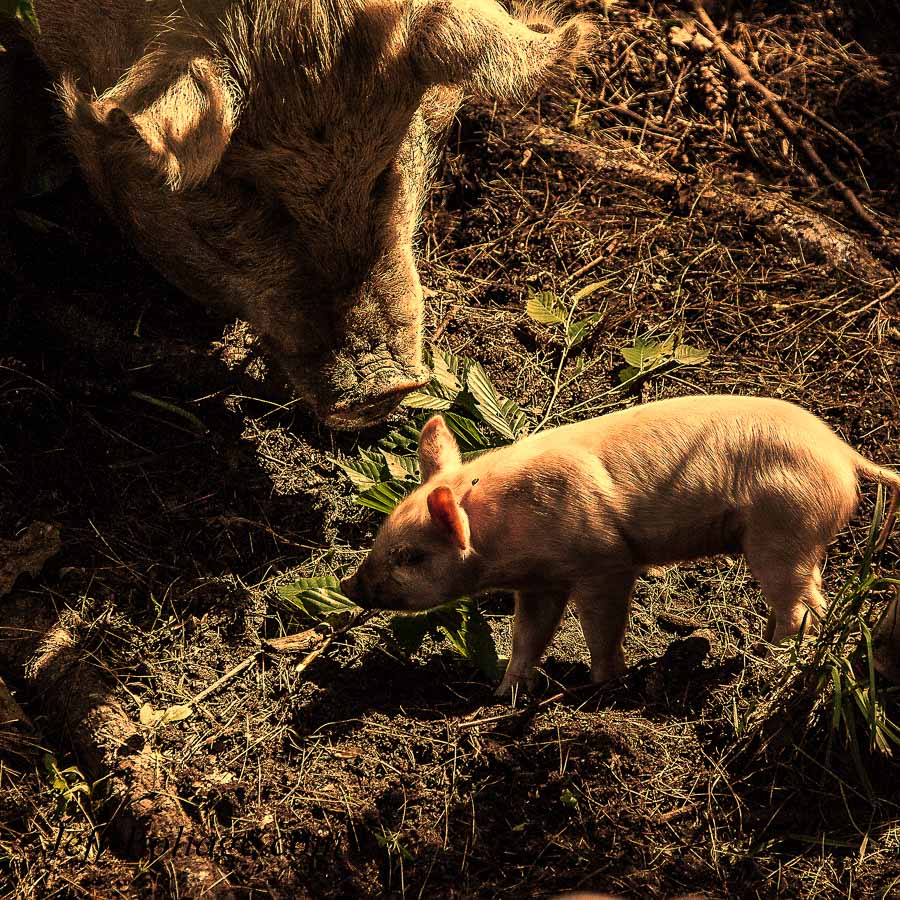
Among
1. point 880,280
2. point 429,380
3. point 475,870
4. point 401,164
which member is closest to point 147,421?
point 429,380

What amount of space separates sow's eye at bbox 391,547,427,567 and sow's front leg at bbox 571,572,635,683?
0.50 m

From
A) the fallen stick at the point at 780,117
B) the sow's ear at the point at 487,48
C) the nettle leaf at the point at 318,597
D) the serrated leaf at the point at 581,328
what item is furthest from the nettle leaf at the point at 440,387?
the fallen stick at the point at 780,117

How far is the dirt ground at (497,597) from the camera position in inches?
134

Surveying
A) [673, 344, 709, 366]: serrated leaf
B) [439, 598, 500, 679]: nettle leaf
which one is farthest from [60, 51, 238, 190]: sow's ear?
[673, 344, 709, 366]: serrated leaf

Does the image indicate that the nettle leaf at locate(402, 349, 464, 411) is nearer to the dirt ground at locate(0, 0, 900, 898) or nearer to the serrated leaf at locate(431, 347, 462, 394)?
the serrated leaf at locate(431, 347, 462, 394)

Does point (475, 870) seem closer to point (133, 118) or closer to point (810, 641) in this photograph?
point (810, 641)

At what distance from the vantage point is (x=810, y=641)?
3.76 metres

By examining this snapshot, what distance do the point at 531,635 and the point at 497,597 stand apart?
0.57 metres

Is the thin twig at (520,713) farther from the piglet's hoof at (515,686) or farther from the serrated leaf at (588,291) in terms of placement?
the serrated leaf at (588,291)

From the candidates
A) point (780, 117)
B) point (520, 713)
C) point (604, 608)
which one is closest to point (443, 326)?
point (604, 608)

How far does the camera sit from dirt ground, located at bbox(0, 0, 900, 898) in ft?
11.1

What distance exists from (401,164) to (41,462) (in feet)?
5.87

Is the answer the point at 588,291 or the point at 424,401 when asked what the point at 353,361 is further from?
the point at 588,291

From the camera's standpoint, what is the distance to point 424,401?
4.49m
